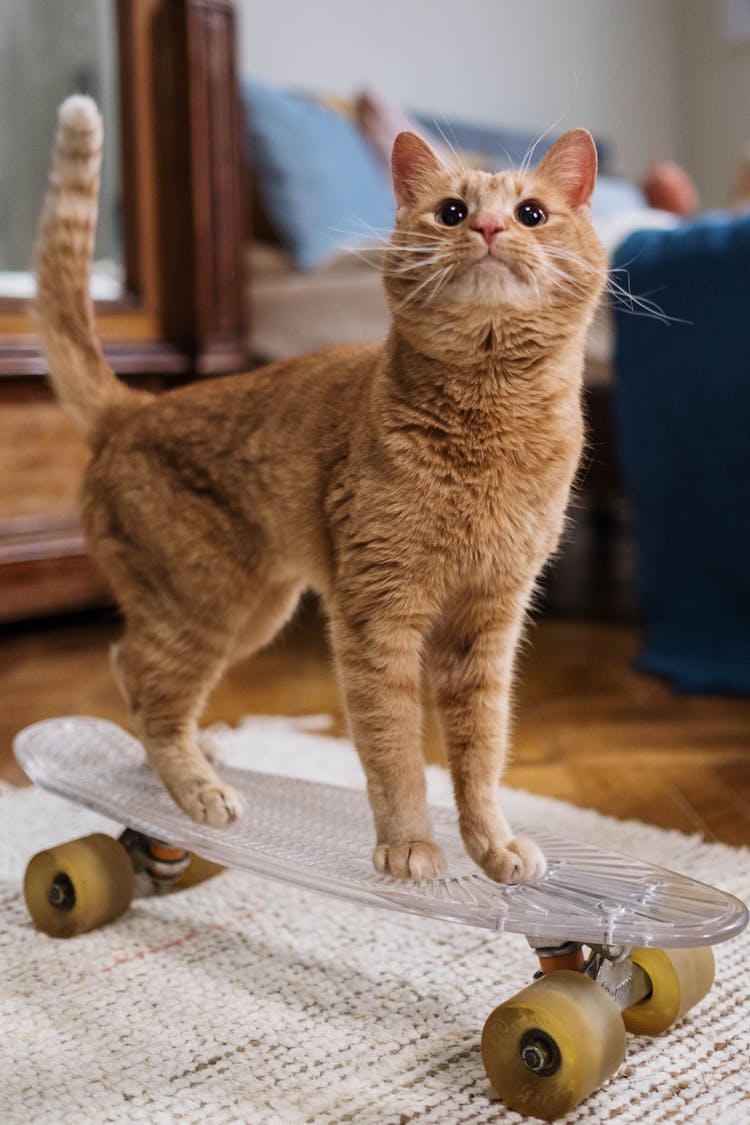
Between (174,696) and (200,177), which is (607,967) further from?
(200,177)

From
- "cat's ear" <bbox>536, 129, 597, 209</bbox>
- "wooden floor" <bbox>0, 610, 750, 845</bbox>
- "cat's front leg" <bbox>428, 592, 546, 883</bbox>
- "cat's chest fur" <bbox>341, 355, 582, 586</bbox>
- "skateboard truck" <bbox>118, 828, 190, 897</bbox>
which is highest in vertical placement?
"cat's ear" <bbox>536, 129, 597, 209</bbox>

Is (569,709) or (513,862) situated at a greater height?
(513,862)

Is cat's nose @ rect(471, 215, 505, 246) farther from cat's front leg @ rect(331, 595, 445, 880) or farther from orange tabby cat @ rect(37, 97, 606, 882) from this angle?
cat's front leg @ rect(331, 595, 445, 880)

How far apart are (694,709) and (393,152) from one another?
131 centimetres

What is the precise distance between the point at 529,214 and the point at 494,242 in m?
0.08

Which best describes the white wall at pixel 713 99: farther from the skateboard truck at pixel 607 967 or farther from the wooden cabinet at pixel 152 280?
the skateboard truck at pixel 607 967

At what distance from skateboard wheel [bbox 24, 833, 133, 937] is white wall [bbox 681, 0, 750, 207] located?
17.5 ft

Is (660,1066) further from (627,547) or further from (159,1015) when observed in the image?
(627,547)

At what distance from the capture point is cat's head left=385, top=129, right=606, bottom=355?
947 mm

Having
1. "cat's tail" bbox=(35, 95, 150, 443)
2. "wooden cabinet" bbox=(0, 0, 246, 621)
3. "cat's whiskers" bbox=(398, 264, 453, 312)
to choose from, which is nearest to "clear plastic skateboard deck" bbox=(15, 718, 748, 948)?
"cat's tail" bbox=(35, 95, 150, 443)

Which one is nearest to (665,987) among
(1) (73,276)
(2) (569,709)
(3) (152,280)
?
(1) (73,276)

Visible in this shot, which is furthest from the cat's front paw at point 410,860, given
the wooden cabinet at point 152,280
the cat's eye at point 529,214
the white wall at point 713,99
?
the white wall at point 713,99

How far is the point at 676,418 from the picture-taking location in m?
2.16

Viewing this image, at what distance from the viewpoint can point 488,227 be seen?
0.94 metres
